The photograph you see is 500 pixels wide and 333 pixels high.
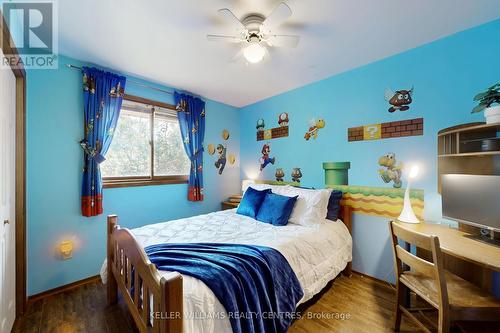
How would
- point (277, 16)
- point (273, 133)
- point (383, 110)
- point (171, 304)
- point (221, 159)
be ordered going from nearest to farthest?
point (171, 304), point (277, 16), point (383, 110), point (273, 133), point (221, 159)

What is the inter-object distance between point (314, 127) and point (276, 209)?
1277 millimetres

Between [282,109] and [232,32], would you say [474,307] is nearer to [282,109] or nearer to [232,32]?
[232,32]

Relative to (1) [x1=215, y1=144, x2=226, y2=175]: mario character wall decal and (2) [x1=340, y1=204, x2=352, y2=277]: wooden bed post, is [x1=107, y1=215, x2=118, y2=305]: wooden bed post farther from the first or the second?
(2) [x1=340, y1=204, x2=352, y2=277]: wooden bed post

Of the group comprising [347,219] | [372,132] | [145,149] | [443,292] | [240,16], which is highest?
[240,16]

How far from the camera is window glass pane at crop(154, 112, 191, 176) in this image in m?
3.03

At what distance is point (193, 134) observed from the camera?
130 inches

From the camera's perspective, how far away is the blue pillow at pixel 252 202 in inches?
104

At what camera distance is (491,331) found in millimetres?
1614

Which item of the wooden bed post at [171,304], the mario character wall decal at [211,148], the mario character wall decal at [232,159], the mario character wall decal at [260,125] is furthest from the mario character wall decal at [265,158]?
the wooden bed post at [171,304]

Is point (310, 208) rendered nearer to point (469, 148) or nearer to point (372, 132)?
point (372, 132)

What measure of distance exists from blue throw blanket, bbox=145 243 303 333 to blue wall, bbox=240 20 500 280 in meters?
1.28

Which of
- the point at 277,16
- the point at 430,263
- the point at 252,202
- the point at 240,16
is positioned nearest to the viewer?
the point at 430,263
